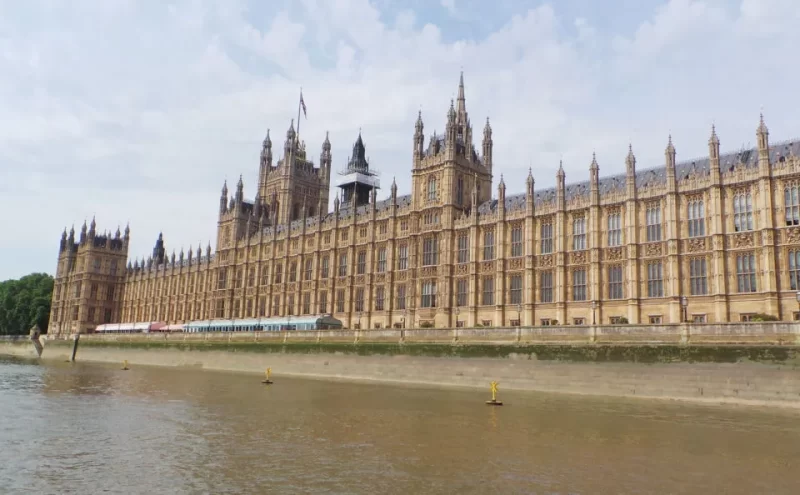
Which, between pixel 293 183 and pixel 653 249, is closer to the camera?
pixel 653 249

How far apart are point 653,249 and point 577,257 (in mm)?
7422

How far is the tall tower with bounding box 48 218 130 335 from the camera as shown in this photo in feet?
460

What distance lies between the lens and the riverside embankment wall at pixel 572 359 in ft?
126

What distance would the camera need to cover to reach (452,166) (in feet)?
251

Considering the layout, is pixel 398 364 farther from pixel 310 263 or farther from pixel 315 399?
pixel 310 263

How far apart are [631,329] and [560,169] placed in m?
24.8

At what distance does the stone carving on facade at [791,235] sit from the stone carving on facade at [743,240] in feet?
8.05

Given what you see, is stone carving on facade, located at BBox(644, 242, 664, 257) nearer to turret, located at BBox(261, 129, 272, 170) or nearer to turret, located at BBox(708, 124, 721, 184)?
turret, located at BBox(708, 124, 721, 184)

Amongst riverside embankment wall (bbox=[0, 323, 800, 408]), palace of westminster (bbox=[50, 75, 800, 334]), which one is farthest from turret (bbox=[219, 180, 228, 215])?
riverside embankment wall (bbox=[0, 323, 800, 408])

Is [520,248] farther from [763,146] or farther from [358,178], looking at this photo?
[358,178]

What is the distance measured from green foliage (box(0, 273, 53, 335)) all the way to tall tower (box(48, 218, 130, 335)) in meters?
4.40

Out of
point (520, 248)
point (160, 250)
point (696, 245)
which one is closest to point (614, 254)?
point (696, 245)

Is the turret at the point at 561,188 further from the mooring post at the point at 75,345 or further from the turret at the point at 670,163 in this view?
the mooring post at the point at 75,345

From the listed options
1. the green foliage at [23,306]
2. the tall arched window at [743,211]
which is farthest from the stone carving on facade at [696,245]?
the green foliage at [23,306]
